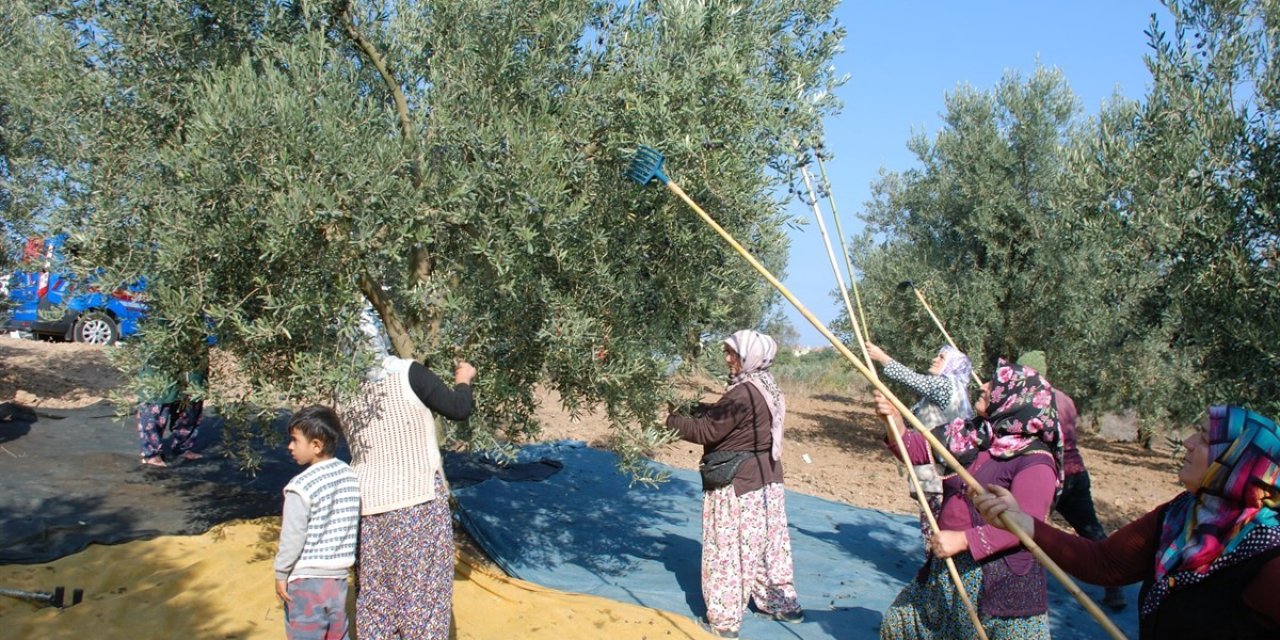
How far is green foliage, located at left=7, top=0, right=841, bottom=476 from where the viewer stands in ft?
13.1

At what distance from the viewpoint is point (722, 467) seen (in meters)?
5.98

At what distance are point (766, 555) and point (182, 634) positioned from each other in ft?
11.8

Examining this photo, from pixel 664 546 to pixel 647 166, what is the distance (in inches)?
164

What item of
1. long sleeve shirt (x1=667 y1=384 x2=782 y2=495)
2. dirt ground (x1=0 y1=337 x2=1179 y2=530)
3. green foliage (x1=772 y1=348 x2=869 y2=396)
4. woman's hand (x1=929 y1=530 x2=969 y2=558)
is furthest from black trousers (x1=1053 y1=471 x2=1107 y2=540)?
green foliage (x1=772 y1=348 x2=869 y2=396)

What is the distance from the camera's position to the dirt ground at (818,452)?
11211 millimetres

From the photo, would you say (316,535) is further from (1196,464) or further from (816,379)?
(816,379)

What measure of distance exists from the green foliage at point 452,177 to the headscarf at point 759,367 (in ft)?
1.28

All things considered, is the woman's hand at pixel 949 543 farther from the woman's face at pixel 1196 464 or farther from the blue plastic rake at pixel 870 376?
the woman's face at pixel 1196 464

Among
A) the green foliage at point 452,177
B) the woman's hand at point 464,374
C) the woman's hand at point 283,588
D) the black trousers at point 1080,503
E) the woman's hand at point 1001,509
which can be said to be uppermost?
the green foliage at point 452,177

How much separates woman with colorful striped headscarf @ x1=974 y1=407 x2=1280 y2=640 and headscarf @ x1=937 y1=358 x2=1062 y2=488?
3.82ft

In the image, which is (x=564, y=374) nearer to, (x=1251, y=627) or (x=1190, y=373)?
(x=1251, y=627)

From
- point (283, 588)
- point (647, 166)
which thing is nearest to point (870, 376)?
point (647, 166)

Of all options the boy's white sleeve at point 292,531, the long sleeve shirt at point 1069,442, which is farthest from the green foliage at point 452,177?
the long sleeve shirt at point 1069,442

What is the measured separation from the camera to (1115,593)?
6453 millimetres
